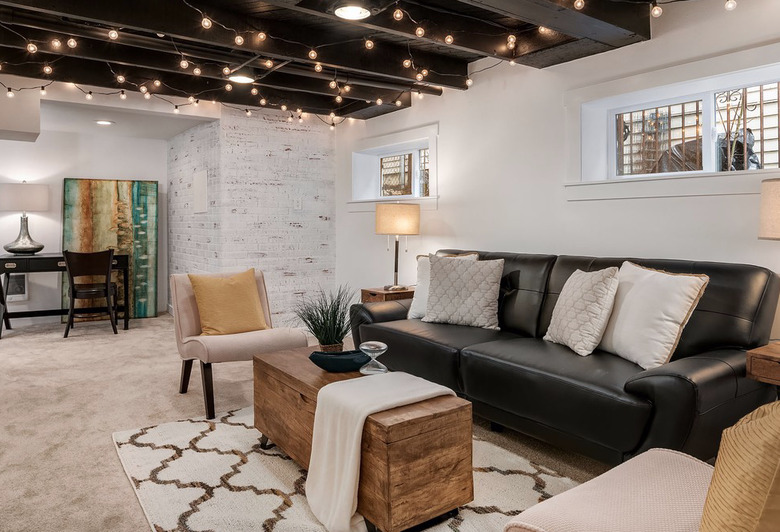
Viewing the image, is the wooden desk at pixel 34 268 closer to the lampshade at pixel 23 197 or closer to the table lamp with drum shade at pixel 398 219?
the lampshade at pixel 23 197

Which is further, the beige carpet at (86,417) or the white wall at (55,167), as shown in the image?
the white wall at (55,167)

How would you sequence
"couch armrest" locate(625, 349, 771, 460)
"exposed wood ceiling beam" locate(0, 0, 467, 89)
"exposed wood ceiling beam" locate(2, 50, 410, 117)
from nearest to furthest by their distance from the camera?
1. "couch armrest" locate(625, 349, 771, 460)
2. "exposed wood ceiling beam" locate(0, 0, 467, 89)
3. "exposed wood ceiling beam" locate(2, 50, 410, 117)

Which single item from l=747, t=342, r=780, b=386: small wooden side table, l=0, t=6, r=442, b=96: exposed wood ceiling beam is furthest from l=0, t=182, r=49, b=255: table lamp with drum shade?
l=747, t=342, r=780, b=386: small wooden side table

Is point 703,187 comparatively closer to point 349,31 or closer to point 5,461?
point 349,31

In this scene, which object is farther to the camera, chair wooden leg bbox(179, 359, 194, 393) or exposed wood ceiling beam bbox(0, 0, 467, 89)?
chair wooden leg bbox(179, 359, 194, 393)

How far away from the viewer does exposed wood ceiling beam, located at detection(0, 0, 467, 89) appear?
2.97 metres

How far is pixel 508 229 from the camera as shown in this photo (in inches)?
163

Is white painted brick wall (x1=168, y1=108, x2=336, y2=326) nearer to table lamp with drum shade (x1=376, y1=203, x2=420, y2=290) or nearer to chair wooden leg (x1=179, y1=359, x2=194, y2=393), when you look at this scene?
table lamp with drum shade (x1=376, y1=203, x2=420, y2=290)

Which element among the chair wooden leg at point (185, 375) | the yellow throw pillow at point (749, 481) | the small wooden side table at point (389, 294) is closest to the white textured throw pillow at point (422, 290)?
the small wooden side table at point (389, 294)

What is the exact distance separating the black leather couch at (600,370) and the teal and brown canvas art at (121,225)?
4.34m

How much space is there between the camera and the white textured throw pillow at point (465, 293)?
3.50m

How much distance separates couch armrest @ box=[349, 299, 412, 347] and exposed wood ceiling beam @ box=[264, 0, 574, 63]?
1749 millimetres

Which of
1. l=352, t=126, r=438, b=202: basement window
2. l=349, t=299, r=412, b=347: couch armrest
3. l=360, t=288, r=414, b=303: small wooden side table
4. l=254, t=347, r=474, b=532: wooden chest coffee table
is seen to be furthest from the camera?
l=352, t=126, r=438, b=202: basement window

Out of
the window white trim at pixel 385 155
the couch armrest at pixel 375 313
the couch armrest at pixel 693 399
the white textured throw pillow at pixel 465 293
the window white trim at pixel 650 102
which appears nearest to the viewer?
the couch armrest at pixel 693 399
